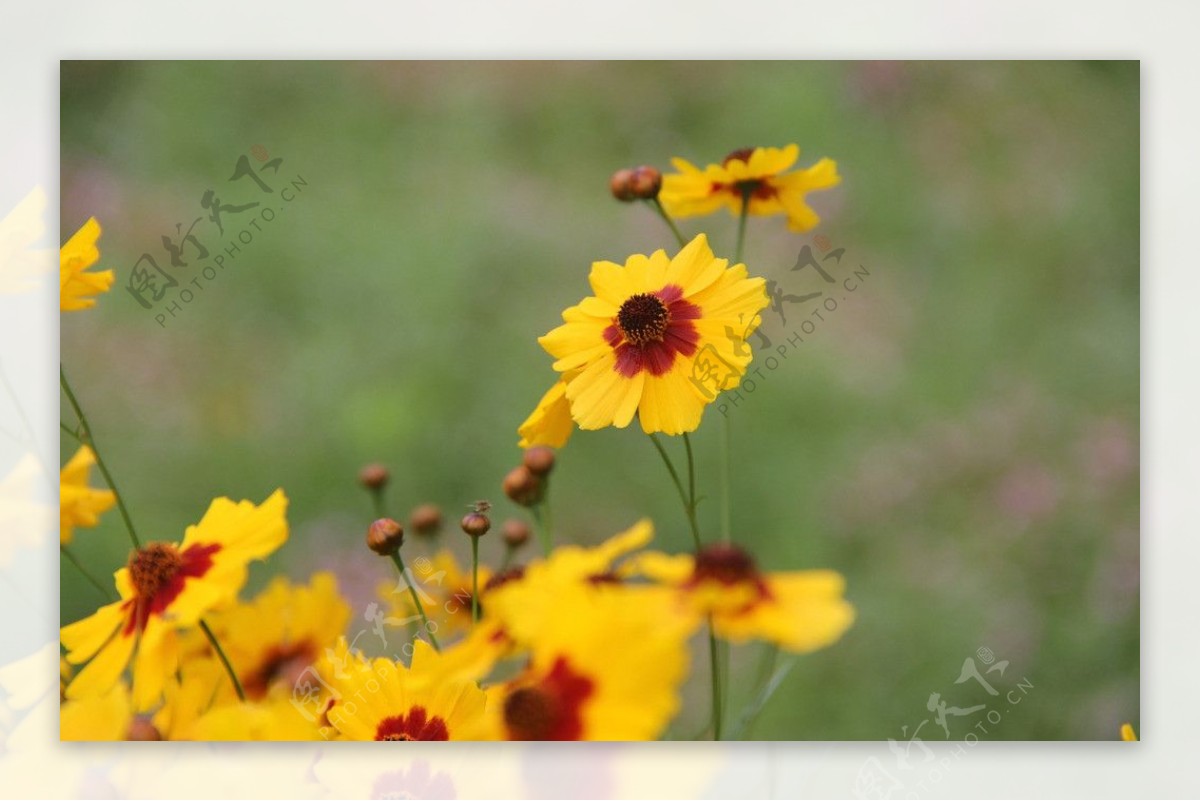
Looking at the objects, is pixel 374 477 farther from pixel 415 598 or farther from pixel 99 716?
pixel 99 716

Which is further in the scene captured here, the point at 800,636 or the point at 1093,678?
the point at 1093,678

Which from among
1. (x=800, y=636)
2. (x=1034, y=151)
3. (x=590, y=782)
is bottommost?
(x=590, y=782)

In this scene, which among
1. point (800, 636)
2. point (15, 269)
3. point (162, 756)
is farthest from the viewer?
point (15, 269)

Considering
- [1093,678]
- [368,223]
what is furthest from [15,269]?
[1093,678]

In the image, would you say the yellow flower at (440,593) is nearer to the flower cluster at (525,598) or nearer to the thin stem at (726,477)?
the flower cluster at (525,598)

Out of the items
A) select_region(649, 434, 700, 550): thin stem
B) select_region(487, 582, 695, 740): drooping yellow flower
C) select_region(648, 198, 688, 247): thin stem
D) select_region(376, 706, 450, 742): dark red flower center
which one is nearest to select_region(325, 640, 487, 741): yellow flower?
select_region(376, 706, 450, 742): dark red flower center

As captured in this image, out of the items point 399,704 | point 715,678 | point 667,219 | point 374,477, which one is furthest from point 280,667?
point 667,219

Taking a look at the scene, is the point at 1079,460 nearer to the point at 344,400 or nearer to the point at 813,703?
the point at 813,703

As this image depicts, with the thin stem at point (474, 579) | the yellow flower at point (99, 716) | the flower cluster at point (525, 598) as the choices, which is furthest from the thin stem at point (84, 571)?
the thin stem at point (474, 579)
